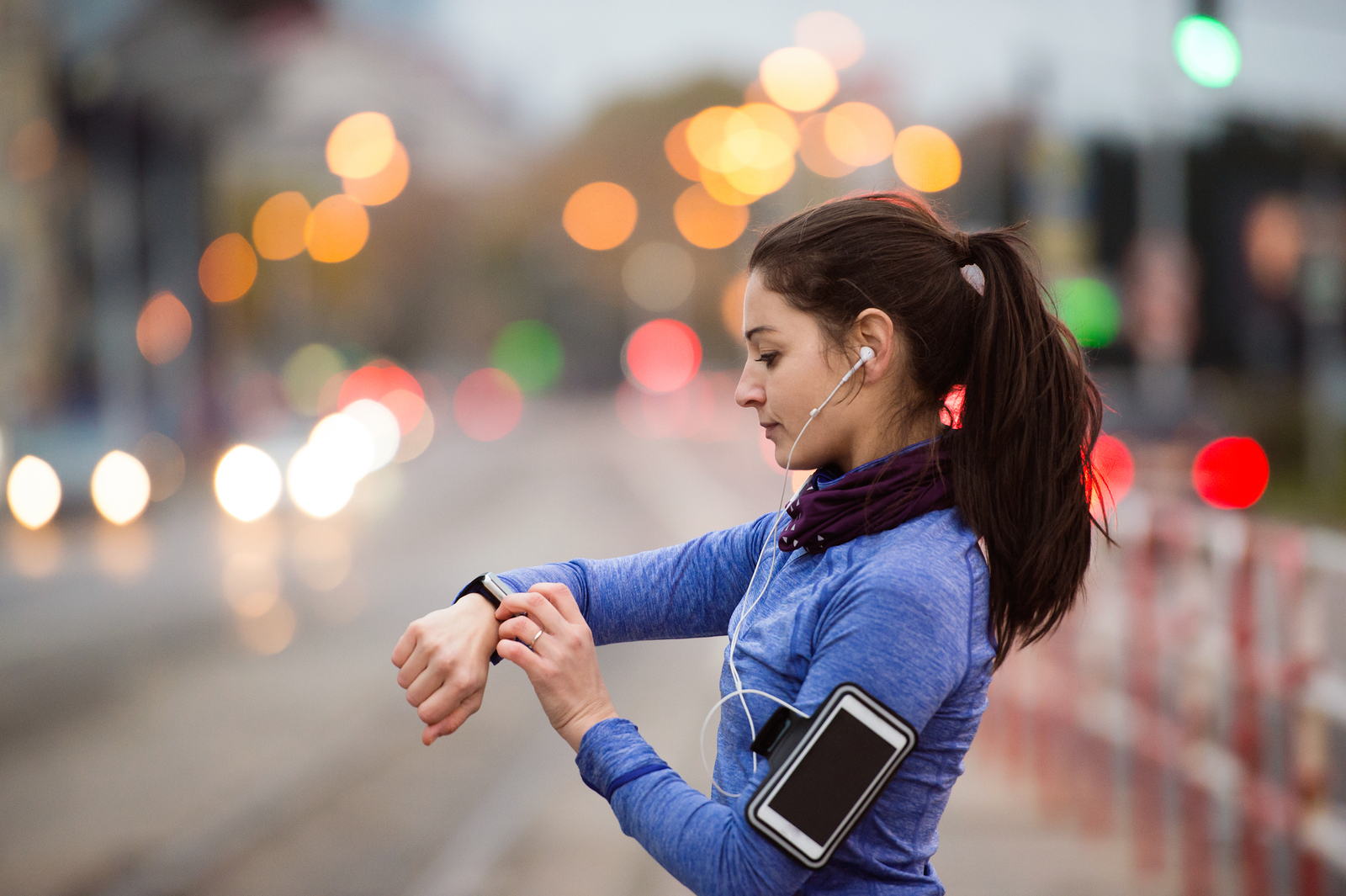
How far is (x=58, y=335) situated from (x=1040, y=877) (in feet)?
88.1

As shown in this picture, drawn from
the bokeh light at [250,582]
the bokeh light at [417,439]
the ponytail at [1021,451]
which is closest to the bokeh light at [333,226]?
the bokeh light at [417,439]

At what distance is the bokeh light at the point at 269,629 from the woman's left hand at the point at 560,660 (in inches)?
318

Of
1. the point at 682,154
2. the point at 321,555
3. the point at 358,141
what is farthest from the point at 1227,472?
the point at 358,141

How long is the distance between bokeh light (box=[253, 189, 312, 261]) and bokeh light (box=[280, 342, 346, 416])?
452cm

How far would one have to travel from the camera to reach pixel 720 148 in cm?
1844

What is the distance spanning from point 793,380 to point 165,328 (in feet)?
105

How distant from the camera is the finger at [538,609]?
1.68 m

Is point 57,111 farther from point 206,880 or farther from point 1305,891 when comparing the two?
point 1305,891

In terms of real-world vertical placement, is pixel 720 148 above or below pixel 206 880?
above

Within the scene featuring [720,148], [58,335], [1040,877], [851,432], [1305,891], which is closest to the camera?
[851,432]

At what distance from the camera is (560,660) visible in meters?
1.66

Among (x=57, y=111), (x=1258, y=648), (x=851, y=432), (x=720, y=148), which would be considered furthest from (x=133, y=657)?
(x=57, y=111)

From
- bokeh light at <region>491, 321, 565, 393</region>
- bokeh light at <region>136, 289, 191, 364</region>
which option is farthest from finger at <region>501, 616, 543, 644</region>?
bokeh light at <region>491, 321, 565, 393</region>

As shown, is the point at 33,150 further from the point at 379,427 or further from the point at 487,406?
the point at 487,406
